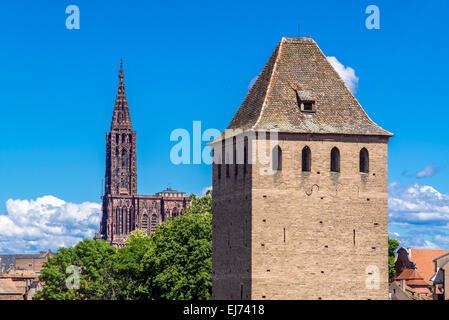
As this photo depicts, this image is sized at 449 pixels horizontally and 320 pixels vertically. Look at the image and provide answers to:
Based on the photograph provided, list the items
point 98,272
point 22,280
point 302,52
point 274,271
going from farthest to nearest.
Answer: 1. point 22,280
2. point 98,272
3. point 302,52
4. point 274,271

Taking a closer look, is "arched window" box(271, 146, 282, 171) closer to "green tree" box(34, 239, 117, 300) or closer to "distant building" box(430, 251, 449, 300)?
"green tree" box(34, 239, 117, 300)

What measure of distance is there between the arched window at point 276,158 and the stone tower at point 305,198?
47 mm

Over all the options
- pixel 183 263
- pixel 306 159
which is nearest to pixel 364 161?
pixel 306 159

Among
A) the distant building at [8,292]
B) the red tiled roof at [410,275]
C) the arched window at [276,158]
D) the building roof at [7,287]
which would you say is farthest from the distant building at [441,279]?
the arched window at [276,158]

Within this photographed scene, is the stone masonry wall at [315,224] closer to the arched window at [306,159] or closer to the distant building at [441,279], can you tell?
the arched window at [306,159]

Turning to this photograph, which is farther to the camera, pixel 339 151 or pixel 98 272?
pixel 98 272

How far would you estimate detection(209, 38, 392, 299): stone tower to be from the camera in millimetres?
55125

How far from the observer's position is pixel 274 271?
5488 cm

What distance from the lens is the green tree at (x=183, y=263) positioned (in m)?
78.1

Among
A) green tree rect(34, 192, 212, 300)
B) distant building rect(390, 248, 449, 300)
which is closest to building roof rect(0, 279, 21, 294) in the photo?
green tree rect(34, 192, 212, 300)

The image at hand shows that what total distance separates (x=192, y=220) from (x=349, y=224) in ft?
96.2

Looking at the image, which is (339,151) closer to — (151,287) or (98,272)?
(151,287)

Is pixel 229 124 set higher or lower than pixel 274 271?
higher
